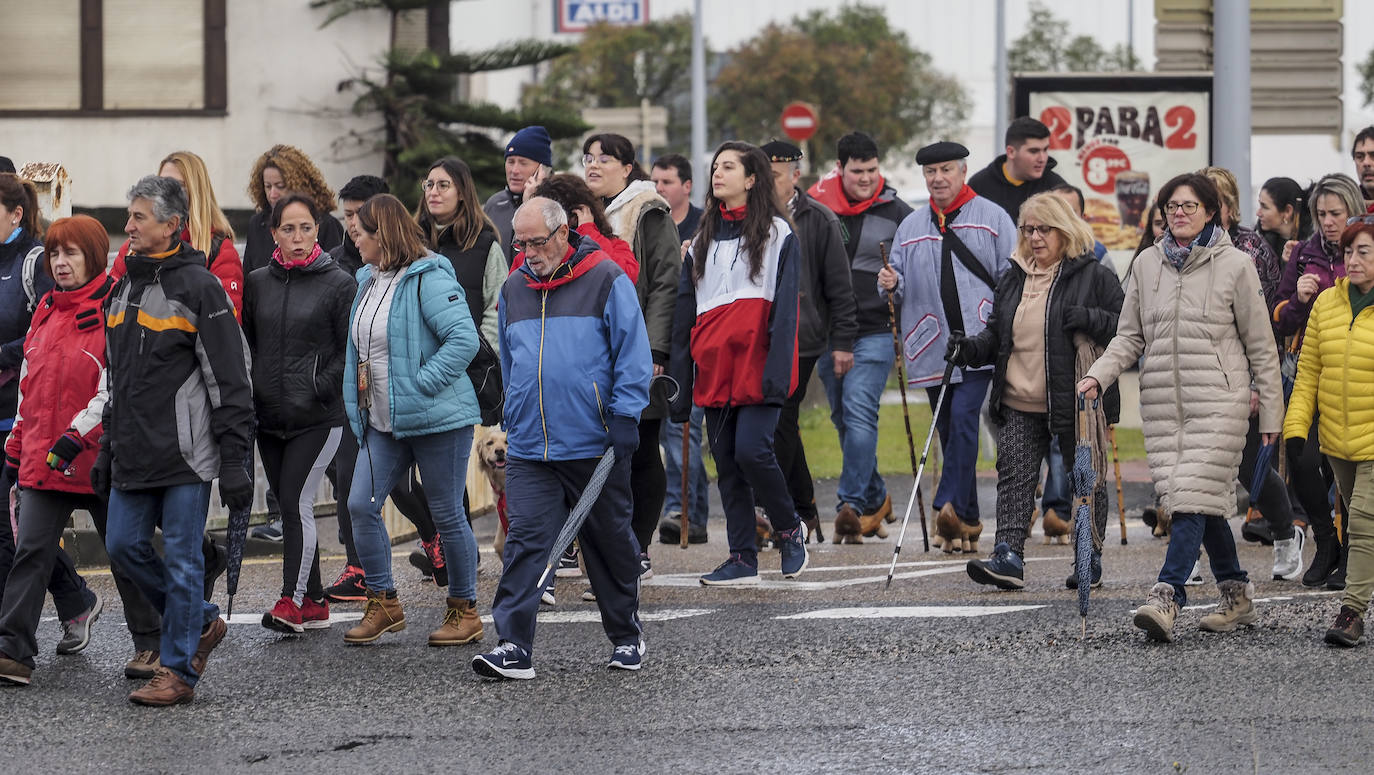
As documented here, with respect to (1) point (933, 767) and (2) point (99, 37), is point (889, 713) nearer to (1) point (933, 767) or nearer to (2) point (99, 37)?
(1) point (933, 767)

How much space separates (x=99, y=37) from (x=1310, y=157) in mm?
15726

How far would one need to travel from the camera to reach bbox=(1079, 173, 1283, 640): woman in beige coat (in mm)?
7793

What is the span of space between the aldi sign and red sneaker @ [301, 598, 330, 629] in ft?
73.1

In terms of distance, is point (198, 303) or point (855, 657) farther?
point (855, 657)

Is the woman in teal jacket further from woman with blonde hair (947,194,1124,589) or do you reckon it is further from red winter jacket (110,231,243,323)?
woman with blonde hair (947,194,1124,589)

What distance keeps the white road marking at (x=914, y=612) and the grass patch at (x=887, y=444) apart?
202 inches

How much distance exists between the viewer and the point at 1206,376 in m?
7.84

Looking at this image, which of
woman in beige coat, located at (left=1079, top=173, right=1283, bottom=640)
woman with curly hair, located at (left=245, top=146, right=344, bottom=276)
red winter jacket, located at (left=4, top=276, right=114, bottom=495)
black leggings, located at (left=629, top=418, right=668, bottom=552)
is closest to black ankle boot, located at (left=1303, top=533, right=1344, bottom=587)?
woman in beige coat, located at (left=1079, top=173, right=1283, bottom=640)

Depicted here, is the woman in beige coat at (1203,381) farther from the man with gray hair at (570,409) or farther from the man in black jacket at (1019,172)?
the man in black jacket at (1019,172)

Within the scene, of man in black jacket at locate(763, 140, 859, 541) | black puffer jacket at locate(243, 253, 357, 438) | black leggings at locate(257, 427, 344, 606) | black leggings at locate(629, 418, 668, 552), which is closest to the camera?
black puffer jacket at locate(243, 253, 357, 438)

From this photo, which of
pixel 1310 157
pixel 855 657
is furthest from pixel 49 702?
pixel 1310 157

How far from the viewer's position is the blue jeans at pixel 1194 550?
7.79 metres

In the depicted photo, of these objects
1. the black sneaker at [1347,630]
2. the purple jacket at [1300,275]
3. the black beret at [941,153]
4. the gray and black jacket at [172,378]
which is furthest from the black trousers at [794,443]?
the gray and black jacket at [172,378]

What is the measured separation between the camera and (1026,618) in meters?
8.19
